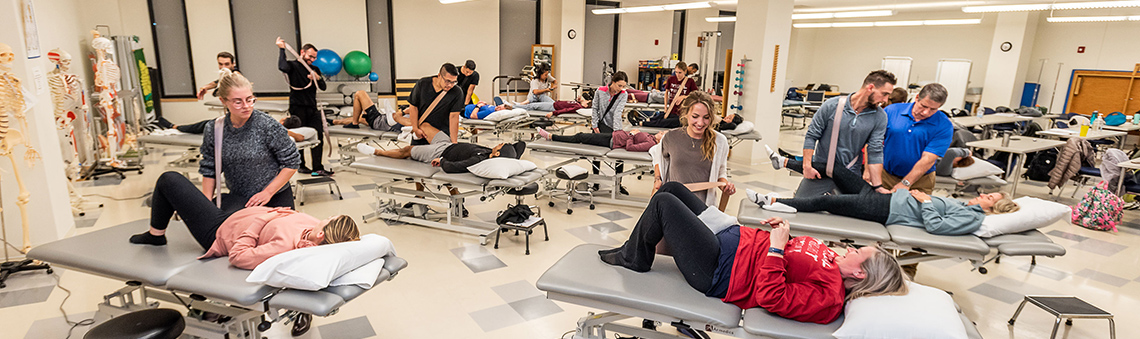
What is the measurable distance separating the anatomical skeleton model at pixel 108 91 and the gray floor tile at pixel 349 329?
4.78 meters

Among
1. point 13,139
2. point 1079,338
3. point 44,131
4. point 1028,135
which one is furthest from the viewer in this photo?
point 1028,135

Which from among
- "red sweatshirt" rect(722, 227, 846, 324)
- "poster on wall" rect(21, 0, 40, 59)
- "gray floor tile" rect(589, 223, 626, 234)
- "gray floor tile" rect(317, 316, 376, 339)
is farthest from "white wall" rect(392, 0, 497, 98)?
"red sweatshirt" rect(722, 227, 846, 324)

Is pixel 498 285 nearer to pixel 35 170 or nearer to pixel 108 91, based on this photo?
pixel 35 170

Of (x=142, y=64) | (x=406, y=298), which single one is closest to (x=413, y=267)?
(x=406, y=298)

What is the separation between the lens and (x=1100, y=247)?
175 inches

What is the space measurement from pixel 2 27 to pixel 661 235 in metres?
3.85

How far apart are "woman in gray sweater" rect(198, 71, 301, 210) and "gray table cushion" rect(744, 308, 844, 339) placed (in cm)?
214

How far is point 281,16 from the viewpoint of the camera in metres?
9.71

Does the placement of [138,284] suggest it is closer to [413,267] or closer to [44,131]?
[413,267]

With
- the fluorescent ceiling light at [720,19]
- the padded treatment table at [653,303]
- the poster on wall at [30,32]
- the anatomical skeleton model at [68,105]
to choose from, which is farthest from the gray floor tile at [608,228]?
the fluorescent ceiling light at [720,19]

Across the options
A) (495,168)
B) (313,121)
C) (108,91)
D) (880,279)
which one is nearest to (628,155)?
(495,168)

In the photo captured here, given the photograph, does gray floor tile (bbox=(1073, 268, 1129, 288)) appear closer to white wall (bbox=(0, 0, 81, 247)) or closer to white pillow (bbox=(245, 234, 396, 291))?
white pillow (bbox=(245, 234, 396, 291))

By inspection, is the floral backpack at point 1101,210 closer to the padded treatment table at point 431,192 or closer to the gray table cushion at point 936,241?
the gray table cushion at point 936,241

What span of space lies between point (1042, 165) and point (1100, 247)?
2180mm
